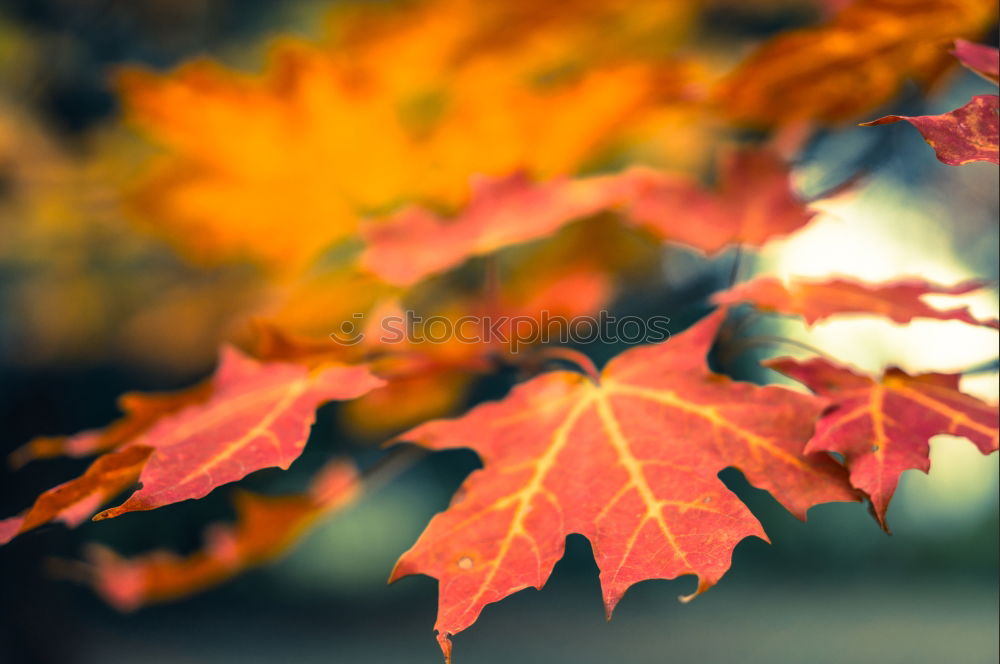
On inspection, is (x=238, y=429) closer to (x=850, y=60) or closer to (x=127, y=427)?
(x=127, y=427)

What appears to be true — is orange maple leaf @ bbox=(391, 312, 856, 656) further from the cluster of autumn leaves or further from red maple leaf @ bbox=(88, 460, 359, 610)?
red maple leaf @ bbox=(88, 460, 359, 610)

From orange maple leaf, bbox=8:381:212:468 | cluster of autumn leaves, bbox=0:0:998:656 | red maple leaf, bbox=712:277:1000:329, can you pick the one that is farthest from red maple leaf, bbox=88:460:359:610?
red maple leaf, bbox=712:277:1000:329

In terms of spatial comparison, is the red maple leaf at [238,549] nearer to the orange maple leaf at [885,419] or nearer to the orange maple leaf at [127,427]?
the orange maple leaf at [127,427]

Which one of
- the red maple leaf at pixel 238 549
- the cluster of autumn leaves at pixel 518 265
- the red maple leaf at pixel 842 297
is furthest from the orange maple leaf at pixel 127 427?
the red maple leaf at pixel 842 297

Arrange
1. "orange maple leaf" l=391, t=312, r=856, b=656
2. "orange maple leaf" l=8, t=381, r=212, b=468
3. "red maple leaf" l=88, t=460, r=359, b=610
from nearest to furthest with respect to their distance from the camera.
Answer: "orange maple leaf" l=391, t=312, r=856, b=656 < "orange maple leaf" l=8, t=381, r=212, b=468 < "red maple leaf" l=88, t=460, r=359, b=610

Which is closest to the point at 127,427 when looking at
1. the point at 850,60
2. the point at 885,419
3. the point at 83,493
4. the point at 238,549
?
the point at 83,493

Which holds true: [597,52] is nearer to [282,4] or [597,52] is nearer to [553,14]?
[553,14]

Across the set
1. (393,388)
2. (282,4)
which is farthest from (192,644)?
(282,4)

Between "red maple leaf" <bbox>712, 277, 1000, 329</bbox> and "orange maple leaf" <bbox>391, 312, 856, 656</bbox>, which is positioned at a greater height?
"red maple leaf" <bbox>712, 277, 1000, 329</bbox>
